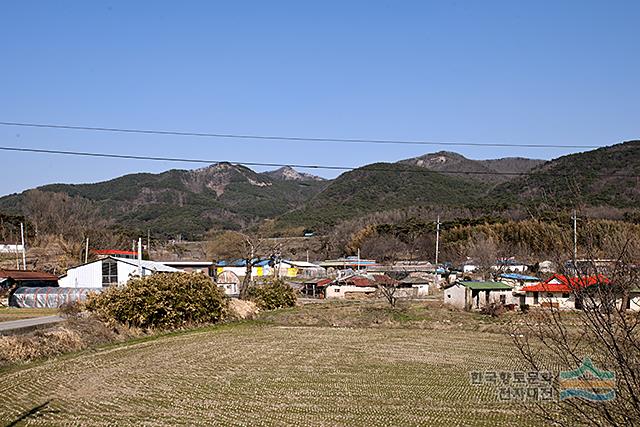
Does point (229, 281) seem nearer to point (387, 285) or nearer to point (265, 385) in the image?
point (387, 285)

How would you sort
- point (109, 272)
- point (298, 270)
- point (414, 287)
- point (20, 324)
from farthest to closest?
point (298, 270) → point (414, 287) → point (109, 272) → point (20, 324)

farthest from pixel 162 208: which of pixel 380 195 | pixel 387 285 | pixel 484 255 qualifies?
pixel 387 285

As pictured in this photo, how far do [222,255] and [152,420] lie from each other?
80075 millimetres

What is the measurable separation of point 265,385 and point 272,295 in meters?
24.9

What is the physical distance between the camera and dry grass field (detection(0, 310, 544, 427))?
12508 millimetres

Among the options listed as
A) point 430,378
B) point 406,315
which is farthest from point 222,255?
point 430,378

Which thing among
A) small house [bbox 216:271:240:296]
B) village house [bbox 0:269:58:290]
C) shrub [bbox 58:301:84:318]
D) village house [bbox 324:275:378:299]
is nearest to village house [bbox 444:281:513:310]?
village house [bbox 324:275:378:299]

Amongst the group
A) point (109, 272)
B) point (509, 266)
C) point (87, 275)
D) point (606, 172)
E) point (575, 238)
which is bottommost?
point (509, 266)

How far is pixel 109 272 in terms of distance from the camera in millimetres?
44156

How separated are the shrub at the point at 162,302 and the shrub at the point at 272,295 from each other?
821cm

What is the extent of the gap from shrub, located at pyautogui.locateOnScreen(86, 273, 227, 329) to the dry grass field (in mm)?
2756

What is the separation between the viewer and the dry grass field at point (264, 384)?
12.5 metres

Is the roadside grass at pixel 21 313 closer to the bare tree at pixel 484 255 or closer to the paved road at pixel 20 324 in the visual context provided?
the paved road at pixel 20 324

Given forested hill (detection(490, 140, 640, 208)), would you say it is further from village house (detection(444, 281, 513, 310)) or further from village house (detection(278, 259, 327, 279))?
village house (detection(278, 259, 327, 279))
